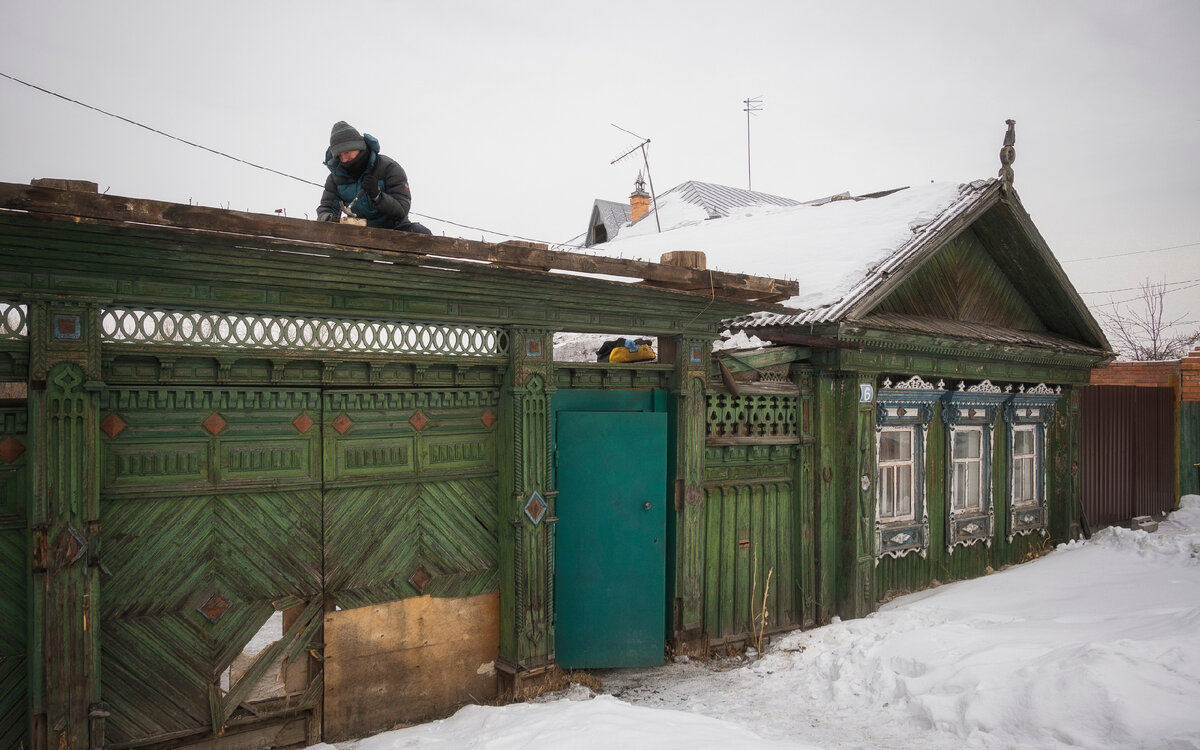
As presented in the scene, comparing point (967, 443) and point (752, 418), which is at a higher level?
point (752, 418)

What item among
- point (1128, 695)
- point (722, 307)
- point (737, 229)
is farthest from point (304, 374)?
point (737, 229)

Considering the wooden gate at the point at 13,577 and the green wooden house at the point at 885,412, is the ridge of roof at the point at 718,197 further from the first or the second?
the wooden gate at the point at 13,577

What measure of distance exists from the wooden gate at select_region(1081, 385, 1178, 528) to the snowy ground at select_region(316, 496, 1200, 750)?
4.32 m

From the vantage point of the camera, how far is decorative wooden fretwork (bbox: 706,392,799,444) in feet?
22.2

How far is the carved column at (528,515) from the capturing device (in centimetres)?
545

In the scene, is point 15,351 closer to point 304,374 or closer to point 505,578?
point 304,374

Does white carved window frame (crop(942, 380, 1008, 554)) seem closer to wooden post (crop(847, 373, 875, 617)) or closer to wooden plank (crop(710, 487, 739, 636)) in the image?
wooden post (crop(847, 373, 875, 617))

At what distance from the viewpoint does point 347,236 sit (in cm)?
435

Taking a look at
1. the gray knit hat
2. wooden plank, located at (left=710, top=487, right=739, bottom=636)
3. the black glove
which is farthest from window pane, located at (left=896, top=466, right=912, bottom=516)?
the gray knit hat

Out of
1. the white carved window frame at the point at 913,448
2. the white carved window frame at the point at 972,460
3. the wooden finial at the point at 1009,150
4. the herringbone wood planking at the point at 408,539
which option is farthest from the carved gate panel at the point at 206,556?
the wooden finial at the point at 1009,150

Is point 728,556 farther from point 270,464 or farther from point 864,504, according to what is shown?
point 270,464

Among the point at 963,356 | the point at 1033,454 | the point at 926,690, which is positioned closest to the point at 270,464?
the point at 926,690

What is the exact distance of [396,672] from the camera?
5.09 meters

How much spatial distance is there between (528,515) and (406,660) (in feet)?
4.06
